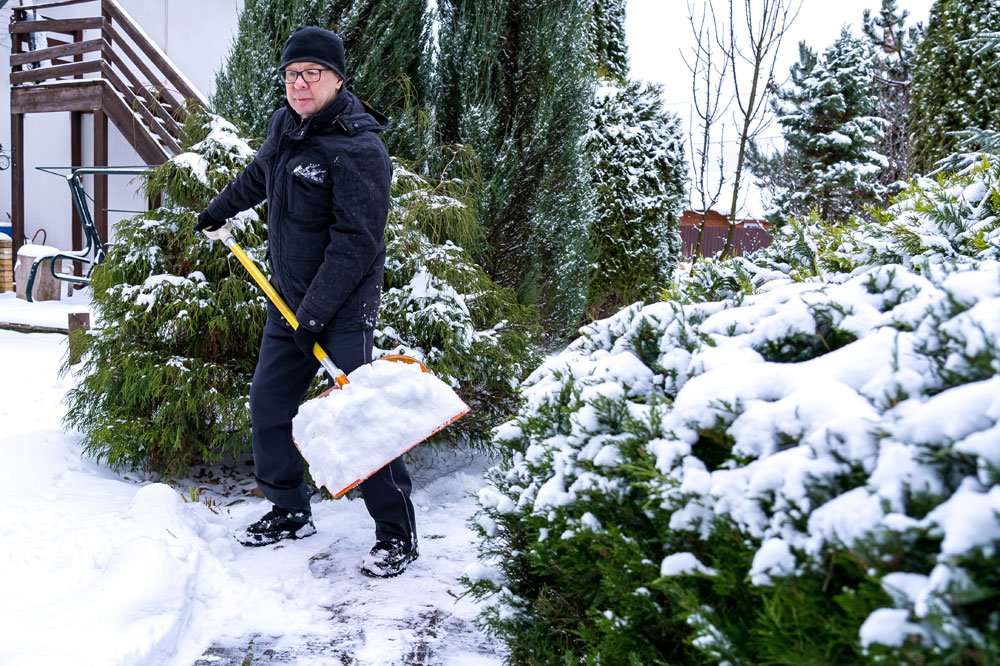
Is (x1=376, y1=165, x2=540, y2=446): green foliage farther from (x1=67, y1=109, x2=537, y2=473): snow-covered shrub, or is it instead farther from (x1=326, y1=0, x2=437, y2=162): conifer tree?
(x1=326, y1=0, x2=437, y2=162): conifer tree

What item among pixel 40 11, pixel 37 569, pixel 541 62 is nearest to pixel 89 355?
pixel 37 569

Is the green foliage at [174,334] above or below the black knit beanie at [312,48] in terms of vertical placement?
below

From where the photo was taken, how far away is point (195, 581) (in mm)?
2748

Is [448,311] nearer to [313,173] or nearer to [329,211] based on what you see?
[329,211]

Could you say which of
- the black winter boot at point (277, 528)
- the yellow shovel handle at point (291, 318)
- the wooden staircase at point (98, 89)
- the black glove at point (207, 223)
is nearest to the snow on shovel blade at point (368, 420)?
the yellow shovel handle at point (291, 318)

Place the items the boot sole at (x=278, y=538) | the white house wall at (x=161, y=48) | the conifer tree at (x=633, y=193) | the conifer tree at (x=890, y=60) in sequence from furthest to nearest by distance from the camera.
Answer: the conifer tree at (x=890, y=60)
the white house wall at (x=161, y=48)
the conifer tree at (x=633, y=193)
the boot sole at (x=278, y=538)

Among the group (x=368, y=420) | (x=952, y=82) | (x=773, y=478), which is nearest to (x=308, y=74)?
(x=368, y=420)

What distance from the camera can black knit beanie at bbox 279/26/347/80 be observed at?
9.39 feet

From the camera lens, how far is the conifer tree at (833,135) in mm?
12977

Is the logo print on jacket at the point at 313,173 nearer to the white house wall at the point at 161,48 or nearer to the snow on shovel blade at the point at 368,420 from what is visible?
the snow on shovel blade at the point at 368,420

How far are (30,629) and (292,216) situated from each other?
165 centimetres

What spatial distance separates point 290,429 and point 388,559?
2.31 ft

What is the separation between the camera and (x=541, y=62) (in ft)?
15.9

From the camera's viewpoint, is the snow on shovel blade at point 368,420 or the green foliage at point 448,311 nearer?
the snow on shovel blade at point 368,420
